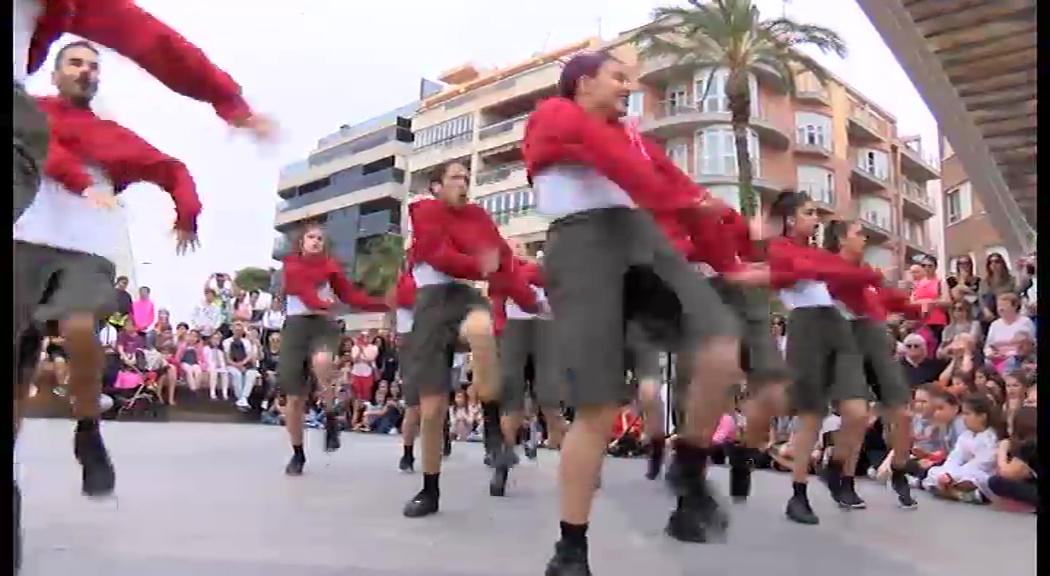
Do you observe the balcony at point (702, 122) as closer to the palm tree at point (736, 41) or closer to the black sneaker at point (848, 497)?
the palm tree at point (736, 41)

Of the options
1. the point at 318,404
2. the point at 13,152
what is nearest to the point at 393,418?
the point at 318,404

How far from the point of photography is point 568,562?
2562mm

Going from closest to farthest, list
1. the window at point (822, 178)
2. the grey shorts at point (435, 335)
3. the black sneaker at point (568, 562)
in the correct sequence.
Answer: the black sneaker at point (568, 562) < the grey shorts at point (435, 335) < the window at point (822, 178)

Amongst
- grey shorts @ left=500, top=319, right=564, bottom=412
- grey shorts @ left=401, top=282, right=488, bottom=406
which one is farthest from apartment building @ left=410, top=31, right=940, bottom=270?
grey shorts @ left=401, top=282, right=488, bottom=406

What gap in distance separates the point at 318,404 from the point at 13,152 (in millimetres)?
9711

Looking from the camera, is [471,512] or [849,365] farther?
[849,365]

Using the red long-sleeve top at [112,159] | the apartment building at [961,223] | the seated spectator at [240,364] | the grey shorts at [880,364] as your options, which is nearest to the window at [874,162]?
the apartment building at [961,223]

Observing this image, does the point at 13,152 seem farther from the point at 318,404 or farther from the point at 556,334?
the point at 318,404

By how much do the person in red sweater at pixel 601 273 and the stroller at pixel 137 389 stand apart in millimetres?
9383

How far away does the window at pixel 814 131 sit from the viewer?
1357 inches

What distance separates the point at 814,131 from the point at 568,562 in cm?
3584

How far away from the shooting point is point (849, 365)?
15.4ft

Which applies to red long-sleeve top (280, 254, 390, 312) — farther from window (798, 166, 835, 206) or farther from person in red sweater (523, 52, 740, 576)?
window (798, 166, 835, 206)

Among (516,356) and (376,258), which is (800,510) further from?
(376,258)
